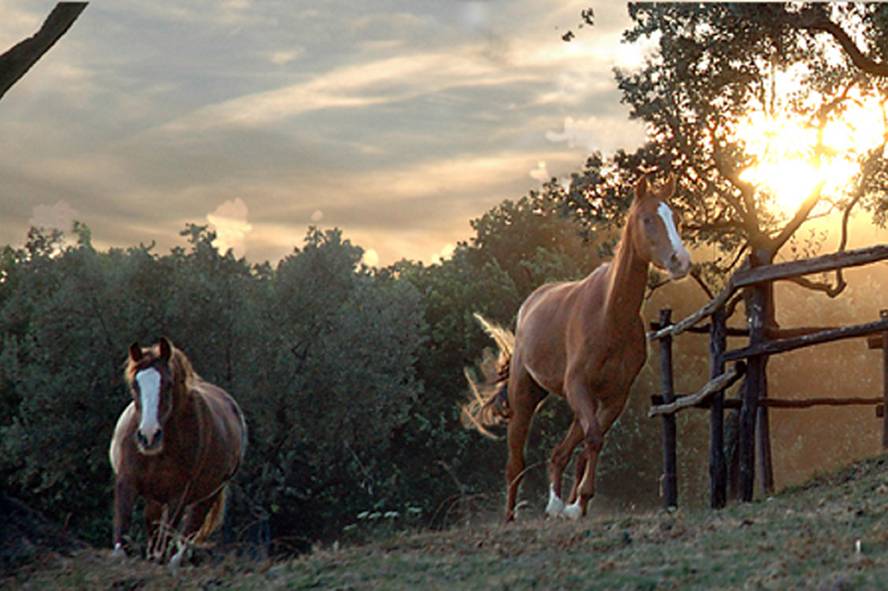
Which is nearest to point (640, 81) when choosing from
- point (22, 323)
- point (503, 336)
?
point (503, 336)

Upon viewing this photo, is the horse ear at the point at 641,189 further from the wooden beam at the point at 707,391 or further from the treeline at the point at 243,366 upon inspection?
the treeline at the point at 243,366

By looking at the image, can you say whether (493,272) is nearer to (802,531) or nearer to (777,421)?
(777,421)

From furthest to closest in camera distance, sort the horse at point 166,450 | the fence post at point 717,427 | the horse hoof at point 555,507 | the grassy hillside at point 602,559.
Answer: the fence post at point 717,427 < the horse hoof at point 555,507 < the horse at point 166,450 < the grassy hillside at point 602,559

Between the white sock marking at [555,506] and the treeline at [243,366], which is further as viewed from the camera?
the treeline at [243,366]

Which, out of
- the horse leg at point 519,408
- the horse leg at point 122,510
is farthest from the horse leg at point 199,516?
the horse leg at point 519,408

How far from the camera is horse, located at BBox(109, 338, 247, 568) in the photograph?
11.4 metres

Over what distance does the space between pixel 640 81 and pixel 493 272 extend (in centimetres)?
1776

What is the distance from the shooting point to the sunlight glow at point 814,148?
70.7 feet

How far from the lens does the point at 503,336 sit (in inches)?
582

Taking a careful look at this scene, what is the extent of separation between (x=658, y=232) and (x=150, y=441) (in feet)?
16.9

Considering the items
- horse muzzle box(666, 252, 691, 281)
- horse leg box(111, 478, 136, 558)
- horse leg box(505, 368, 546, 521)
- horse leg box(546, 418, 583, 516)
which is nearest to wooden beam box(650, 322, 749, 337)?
horse leg box(505, 368, 546, 521)

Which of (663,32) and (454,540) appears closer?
(454,540)

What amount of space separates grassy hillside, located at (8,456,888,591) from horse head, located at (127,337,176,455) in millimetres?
1177

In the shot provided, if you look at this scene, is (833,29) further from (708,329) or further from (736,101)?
(708,329)
